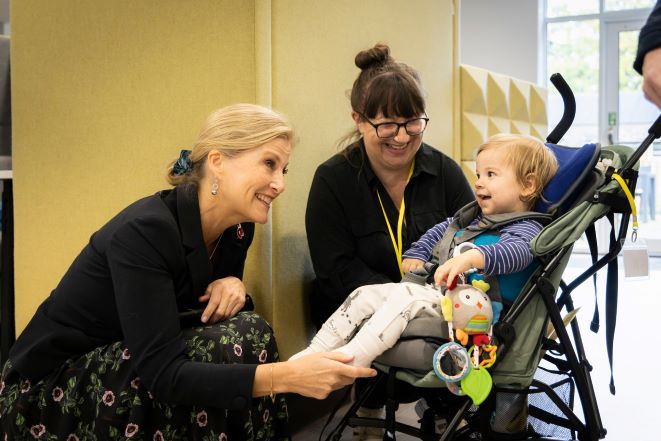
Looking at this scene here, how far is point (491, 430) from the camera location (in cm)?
165

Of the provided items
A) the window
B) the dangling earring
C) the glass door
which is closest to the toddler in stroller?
the dangling earring

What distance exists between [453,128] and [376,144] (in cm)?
142

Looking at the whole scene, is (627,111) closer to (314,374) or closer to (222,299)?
(222,299)

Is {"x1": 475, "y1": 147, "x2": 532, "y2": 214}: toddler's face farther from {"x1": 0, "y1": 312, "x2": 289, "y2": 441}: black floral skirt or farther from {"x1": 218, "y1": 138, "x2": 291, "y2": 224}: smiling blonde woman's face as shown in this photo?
{"x1": 0, "y1": 312, "x2": 289, "y2": 441}: black floral skirt

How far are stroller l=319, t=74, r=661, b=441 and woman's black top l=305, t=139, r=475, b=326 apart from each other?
475mm

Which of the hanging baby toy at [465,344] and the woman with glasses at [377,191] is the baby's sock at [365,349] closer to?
the hanging baby toy at [465,344]

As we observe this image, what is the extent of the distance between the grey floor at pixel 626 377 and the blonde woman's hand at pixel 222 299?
0.71 m

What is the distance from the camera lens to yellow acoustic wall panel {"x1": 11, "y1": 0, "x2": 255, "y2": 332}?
2.20 meters

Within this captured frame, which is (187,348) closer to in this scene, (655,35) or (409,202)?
(409,202)

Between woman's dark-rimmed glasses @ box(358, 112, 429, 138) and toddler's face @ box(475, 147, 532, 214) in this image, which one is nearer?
toddler's face @ box(475, 147, 532, 214)

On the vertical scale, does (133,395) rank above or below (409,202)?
below

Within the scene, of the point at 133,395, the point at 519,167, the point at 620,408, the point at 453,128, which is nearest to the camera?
the point at 133,395

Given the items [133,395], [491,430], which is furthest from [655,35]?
[133,395]

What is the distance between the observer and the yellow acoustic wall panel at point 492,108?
11.5 ft
